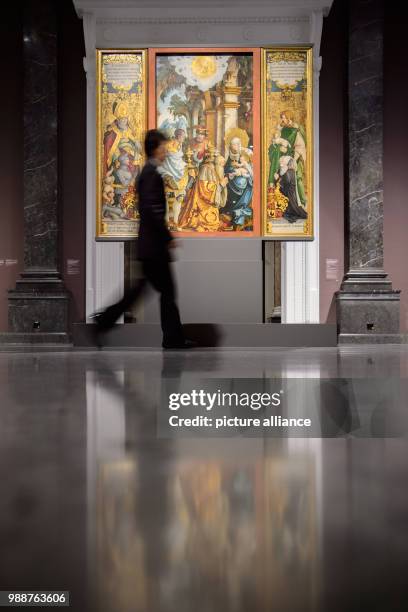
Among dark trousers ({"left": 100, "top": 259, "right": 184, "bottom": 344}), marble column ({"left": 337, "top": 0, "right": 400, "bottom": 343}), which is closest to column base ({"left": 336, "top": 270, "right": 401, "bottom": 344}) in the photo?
marble column ({"left": 337, "top": 0, "right": 400, "bottom": 343})

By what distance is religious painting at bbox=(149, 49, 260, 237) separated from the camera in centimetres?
788

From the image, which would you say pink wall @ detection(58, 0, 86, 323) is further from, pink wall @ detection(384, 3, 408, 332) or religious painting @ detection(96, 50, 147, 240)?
pink wall @ detection(384, 3, 408, 332)

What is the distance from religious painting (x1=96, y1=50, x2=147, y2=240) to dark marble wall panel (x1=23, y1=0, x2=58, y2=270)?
0.94m

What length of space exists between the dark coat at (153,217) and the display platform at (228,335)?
1.72m

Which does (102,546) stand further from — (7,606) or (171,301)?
(171,301)

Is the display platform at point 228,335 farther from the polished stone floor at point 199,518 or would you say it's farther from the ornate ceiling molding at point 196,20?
the polished stone floor at point 199,518

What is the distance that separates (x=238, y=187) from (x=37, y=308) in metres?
3.06

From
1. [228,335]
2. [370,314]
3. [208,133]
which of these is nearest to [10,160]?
[208,133]

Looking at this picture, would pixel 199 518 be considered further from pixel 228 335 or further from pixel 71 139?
pixel 71 139

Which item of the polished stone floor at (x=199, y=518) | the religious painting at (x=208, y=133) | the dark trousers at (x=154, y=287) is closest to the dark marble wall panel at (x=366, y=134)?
the religious painting at (x=208, y=133)

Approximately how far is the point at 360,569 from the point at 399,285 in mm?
8145

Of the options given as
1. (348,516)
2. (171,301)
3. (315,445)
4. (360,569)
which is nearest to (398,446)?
(315,445)

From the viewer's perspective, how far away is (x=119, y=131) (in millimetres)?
7895

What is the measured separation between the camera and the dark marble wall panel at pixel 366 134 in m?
8.40
